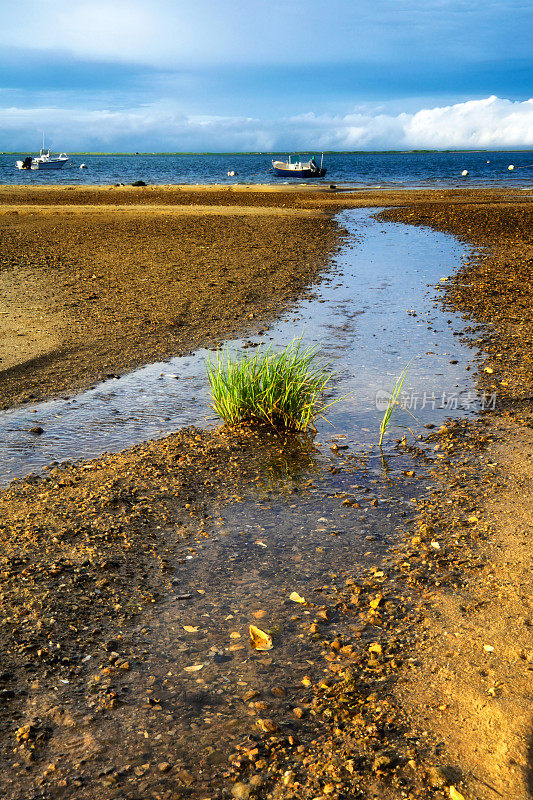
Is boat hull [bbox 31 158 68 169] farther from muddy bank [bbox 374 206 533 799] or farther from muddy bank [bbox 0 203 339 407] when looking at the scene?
muddy bank [bbox 374 206 533 799]

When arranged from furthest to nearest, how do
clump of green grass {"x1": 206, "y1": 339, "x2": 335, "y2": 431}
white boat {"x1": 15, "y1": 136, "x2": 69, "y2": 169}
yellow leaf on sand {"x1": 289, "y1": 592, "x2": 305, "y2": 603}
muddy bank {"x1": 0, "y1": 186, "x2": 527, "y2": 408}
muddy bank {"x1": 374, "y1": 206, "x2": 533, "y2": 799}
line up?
white boat {"x1": 15, "y1": 136, "x2": 69, "y2": 169}, muddy bank {"x1": 0, "y1": 186, "x2": 527, "y2": 408}, clump of green grass {"x1": 206, "y1": 339, "x2": 335, "y2": 431}, yellow leaf on sand {"x1": 289, "y1": 592, "x2": 305, "y2": 603}, muddy bank {"x1": 374, "y1": 206, "x2": 533, "y2": 799}

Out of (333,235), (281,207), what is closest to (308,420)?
(333,235)

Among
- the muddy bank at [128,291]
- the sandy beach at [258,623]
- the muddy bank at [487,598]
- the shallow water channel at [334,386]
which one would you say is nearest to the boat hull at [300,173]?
the muddy bank at [128,291]

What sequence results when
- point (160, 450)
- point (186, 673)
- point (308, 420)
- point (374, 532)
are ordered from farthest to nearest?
point (308, 420) → point (160, 450) → point (374, 532) → point (186, 673)

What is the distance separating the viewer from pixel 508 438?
5867 millimetres

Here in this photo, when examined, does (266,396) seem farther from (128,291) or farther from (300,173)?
(300,173)

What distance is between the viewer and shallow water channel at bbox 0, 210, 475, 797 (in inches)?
115

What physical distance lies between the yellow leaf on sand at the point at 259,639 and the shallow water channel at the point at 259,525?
0.14 feet

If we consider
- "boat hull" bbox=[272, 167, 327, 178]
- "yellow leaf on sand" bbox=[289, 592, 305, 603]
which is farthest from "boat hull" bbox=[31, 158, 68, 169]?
"yellow leaf on sand" bbox=[289, 592, 305, 603]

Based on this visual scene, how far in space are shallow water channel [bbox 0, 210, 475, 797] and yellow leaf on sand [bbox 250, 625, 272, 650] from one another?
0.04 metres

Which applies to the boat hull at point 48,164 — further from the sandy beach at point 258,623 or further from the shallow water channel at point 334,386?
the sandy beach at point 258,623

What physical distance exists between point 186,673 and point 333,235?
63.5 ft

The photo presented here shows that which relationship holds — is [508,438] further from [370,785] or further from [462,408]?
[370,785]

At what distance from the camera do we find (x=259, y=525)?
15.0ft
